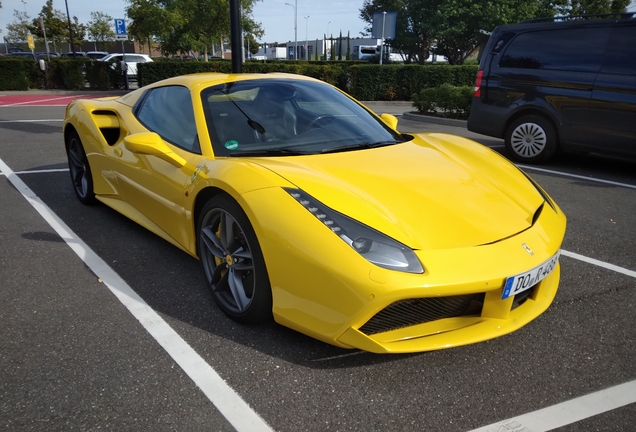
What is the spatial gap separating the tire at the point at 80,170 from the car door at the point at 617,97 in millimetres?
5809

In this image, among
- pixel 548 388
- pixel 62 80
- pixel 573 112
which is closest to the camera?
pixel 548 388

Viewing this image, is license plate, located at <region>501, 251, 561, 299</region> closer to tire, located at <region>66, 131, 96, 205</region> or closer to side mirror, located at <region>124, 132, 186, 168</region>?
side mirror, located at <region>124, 132, 186, 168</region>

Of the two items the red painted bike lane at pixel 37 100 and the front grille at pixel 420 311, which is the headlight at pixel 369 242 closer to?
the front grille at pixel 420 311

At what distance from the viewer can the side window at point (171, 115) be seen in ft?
10.4

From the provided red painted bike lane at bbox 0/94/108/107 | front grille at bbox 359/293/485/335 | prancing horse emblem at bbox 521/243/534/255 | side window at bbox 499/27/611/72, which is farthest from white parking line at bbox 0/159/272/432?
red painted bike lane at bbox 0/94/108/107

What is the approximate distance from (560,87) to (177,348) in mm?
6103

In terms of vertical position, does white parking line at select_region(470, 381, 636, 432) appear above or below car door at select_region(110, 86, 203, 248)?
below

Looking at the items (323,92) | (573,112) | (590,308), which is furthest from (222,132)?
(573,112)

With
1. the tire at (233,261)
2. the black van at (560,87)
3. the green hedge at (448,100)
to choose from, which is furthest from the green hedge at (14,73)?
the tire at (233,261)

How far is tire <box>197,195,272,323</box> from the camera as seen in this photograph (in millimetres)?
2414

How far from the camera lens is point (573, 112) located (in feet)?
21.4

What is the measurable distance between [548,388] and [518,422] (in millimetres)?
304

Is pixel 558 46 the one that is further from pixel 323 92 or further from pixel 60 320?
pixel 60 320

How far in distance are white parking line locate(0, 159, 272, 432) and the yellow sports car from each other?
1.08 feet
